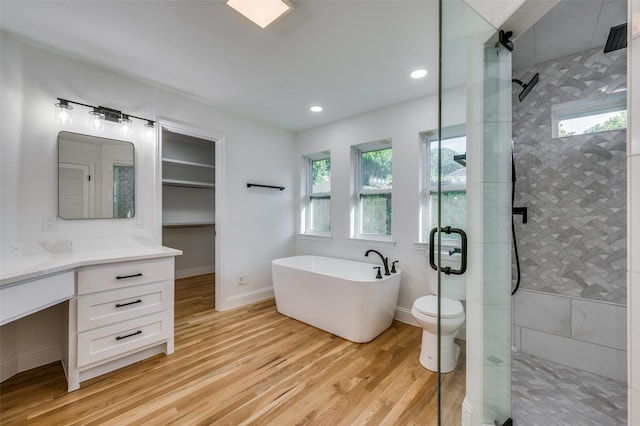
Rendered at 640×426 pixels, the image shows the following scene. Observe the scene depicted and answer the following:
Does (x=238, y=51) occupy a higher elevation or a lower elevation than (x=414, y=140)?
higher

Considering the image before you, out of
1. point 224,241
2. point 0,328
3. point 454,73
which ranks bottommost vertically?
point 0,328

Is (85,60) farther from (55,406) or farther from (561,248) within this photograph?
(561,248)

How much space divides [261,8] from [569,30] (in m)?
1.96

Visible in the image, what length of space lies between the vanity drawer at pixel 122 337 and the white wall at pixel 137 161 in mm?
665

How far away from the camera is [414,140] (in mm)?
2764

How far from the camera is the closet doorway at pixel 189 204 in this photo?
427 centimetres

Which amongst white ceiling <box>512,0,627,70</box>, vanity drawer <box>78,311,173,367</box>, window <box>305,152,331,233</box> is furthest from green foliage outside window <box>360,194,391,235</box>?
vanity drawer <box>78,311,173,367</box>

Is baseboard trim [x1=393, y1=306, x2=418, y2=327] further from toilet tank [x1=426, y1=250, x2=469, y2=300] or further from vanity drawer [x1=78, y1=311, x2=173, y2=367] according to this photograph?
vanity drawer [x1=78, y1=311, x2=173, y2=367]

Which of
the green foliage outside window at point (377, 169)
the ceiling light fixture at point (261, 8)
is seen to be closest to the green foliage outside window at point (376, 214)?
the green foliage outside window at point (377, 169)

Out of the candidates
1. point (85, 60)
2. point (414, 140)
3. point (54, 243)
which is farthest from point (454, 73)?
point (54, 243)

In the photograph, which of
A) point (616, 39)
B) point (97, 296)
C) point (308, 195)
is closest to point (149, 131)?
point (97, 296)

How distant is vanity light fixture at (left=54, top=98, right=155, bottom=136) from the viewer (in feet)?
6.62

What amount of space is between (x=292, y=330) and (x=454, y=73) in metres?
2.49

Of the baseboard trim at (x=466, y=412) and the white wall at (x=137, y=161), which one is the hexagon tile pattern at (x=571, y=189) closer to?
the baseboard trim at (x=466, y=412)
